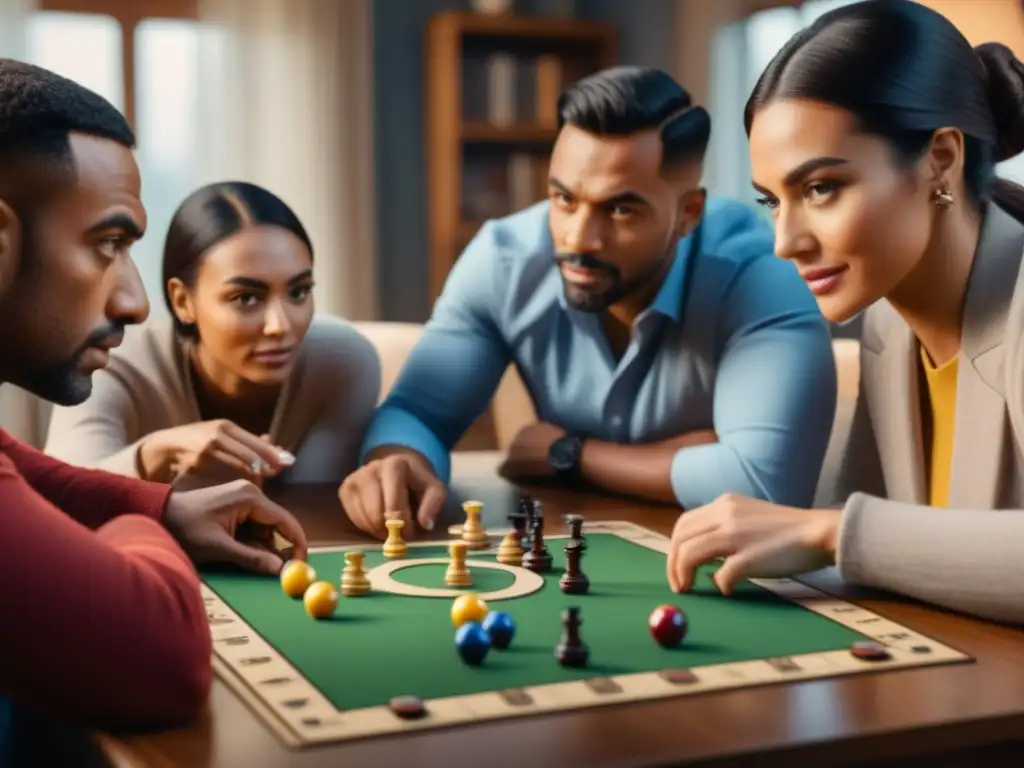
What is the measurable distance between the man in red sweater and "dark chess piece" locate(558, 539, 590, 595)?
0.46m

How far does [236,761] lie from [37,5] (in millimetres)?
4568

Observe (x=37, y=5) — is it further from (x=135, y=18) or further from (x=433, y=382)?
(x=433, y=382)

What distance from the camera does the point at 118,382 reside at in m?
Result: 2.30

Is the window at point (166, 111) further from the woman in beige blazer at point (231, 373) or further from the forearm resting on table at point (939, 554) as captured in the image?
the forearm resting on table at point (939, 554)

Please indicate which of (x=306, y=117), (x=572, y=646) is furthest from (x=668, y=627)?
(x=306, y=117)

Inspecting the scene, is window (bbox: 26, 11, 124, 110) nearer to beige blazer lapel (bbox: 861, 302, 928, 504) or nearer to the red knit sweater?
beige blazer lapel (bbox: 861, 302, 928, 504)

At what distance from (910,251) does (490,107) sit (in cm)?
447

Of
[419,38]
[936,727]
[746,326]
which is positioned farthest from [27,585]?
[419,38]

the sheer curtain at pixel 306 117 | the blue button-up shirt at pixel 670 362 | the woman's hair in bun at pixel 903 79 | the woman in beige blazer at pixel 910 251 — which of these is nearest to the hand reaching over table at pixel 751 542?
the woman in beige blazer at pixel 910 251

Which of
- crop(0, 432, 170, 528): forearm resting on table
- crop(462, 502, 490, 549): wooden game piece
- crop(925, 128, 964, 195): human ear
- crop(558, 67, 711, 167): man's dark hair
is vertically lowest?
crop(462, 502, 490, 549): wooden game piece

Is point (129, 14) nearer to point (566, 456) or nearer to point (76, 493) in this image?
point (566, 456)

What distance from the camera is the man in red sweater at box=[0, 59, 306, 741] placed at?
1.03 m

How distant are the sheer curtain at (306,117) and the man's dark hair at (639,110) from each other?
3.24 metres

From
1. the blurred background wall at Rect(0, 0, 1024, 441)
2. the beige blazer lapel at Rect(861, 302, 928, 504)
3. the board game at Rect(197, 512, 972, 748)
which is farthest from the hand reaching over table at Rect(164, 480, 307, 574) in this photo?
the blurred background wall at Rect(0, 0, 1024, 441)
